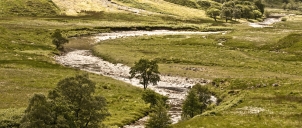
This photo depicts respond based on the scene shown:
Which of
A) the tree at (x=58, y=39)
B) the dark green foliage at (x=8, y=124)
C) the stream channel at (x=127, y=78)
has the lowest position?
the stream channel at (x=127, y=78)

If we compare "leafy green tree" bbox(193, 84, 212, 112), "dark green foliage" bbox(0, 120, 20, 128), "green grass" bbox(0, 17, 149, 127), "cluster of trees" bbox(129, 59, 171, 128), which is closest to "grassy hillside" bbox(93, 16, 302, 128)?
"leafy green tree" bbox(193, 84, 212, 112)

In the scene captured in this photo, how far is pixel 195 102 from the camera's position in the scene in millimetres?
52812

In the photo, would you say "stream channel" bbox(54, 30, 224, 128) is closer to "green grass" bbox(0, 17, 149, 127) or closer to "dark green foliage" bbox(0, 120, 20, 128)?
"green grass" bbox(0, 17, 149, 127)

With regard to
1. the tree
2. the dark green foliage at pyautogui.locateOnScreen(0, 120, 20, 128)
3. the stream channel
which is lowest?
the stream channel

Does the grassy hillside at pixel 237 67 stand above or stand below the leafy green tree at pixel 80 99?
below

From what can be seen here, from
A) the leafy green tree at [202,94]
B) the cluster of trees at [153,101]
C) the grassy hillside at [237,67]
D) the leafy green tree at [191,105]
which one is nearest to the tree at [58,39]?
the grassy hillside at [237,67]

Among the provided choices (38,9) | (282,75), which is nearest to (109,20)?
(38,9)

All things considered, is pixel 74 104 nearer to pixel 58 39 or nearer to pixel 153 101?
pixel 153 101

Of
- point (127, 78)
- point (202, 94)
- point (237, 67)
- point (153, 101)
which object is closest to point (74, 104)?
point (202, 94)

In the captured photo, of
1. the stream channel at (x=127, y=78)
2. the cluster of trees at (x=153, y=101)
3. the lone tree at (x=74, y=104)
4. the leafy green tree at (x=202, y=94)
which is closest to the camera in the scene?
the lone tree at (x=74, y=104)

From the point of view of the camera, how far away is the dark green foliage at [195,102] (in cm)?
5194

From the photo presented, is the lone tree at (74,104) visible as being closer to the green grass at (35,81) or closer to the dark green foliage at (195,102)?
the green grass at (35,81)

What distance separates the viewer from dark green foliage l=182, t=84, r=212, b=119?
51.9m

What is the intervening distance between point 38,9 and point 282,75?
150 metres
